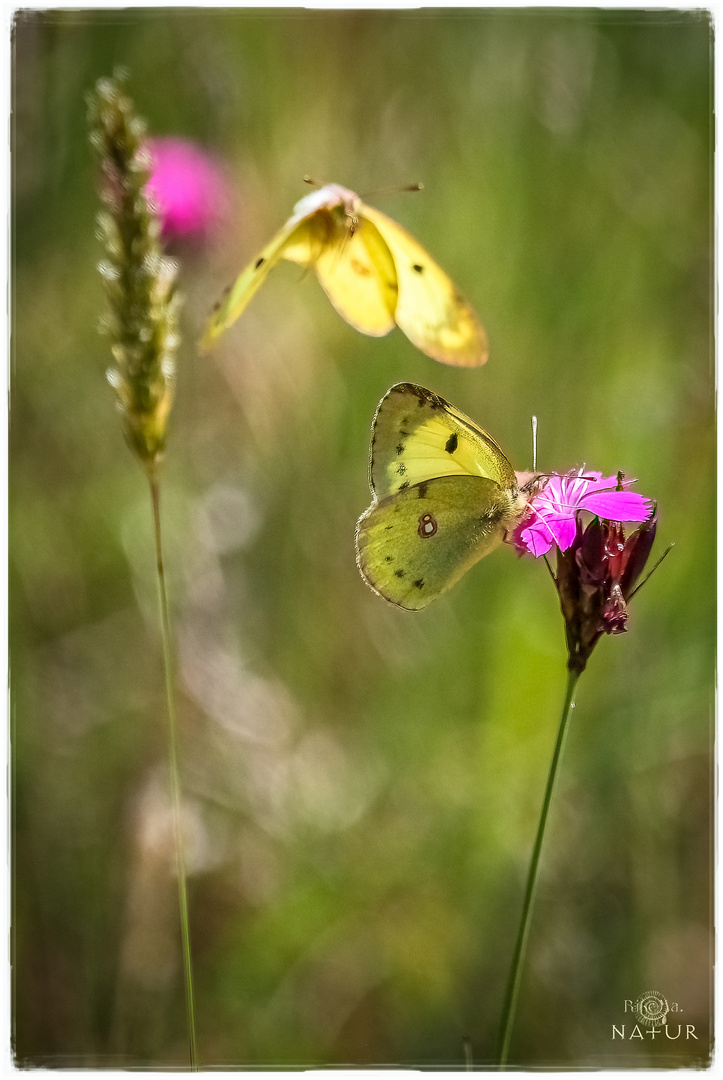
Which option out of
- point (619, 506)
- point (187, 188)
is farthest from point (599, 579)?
point (187, 188)

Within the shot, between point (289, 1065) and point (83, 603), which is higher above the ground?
point (83, 603)

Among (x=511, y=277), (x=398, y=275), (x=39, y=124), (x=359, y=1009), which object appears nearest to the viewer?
(x=398, y=275)

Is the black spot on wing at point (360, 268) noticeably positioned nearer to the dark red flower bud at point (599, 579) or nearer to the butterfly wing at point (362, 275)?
the butterfly wing at point (362, 275)

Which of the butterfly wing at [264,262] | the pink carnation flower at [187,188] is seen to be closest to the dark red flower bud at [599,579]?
the butterfly wing at [264,262]

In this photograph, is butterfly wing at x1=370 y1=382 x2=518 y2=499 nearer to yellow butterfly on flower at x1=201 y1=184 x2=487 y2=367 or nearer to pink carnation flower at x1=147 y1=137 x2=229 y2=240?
yellow butterfly on flower at x1=201 y1=184 x2=487 y2=367

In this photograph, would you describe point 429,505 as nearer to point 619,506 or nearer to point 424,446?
point 424,446

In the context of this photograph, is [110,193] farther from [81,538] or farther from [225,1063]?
[225,1063]

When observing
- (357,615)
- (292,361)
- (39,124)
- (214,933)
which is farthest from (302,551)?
(39,124)
